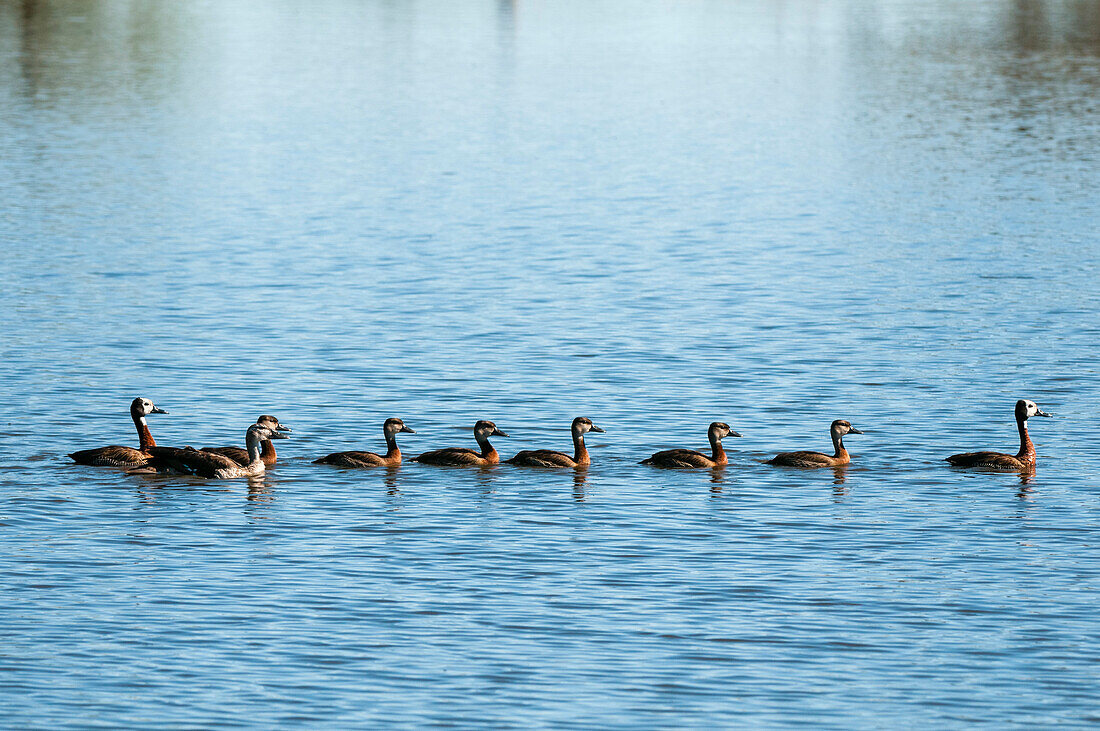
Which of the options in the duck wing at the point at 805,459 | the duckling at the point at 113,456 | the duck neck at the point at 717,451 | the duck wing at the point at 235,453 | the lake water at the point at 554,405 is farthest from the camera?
the duck neck at the point at 717,451

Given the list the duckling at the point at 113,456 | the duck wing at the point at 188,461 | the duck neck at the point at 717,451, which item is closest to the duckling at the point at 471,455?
the duck wing at the point at 188,461

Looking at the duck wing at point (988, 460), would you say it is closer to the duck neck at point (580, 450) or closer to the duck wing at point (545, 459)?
the duck neck at point (580, 450)

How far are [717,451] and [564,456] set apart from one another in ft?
7.86

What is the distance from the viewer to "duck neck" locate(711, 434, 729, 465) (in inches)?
1072

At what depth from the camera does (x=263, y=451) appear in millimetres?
27797

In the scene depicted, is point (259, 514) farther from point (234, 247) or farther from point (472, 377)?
point (234, 247)

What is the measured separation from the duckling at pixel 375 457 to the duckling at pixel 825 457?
5858 millimetres

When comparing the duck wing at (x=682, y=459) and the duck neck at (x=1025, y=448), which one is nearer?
the duck wing at (x=682, y=459)

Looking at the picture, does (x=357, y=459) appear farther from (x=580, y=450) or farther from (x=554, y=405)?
(x=554, y=405)

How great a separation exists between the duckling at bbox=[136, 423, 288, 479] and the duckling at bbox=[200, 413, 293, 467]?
0.10 m

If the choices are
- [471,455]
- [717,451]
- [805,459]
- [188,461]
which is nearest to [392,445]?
[471,455]

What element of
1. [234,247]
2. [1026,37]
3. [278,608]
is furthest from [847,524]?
[1026,37]

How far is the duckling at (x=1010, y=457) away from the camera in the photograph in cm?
2689

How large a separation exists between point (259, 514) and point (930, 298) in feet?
75.5
